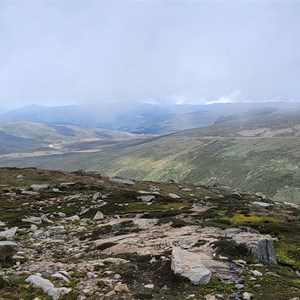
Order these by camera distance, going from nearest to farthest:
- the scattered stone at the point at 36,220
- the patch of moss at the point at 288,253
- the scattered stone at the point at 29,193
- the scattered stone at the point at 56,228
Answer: the patch of moss at the point at 288,253 < the scattered stone at the point at 56,228 < the scattered stone at the point at 36,220 < the scattered stone at the point at 29,193

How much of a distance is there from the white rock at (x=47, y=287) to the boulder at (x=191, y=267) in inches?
207

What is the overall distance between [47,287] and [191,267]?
6745 mm

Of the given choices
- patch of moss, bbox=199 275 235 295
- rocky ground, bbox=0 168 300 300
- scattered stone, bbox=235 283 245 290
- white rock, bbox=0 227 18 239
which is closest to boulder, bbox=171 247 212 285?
rocky ground, bbox=0 168 300 300

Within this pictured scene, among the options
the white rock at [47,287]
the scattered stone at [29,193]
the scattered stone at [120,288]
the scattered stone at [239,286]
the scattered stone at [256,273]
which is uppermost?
the white rock at [47,287]

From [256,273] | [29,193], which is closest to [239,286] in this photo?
[256,273]

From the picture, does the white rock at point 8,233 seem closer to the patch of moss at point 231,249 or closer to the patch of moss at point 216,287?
the patch of moss at point 231,249

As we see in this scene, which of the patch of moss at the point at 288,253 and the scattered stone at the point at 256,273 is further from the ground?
the scattered stone at the point at 256,273

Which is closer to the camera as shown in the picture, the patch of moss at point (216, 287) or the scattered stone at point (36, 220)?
the patch of moss at point (216, 287)

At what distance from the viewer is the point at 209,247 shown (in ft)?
74.1

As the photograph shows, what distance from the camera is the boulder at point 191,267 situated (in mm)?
16453

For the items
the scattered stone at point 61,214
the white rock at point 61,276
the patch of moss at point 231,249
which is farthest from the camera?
the scattered stone at point 61,214

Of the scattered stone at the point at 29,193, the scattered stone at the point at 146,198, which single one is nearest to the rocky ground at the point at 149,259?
the scattered stone at the point at 146,198

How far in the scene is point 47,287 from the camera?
1527 centimetres

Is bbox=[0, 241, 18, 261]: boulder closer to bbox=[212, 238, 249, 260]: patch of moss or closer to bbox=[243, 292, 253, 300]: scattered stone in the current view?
bbox=[212, 238, 249, 260]: patch of moss
